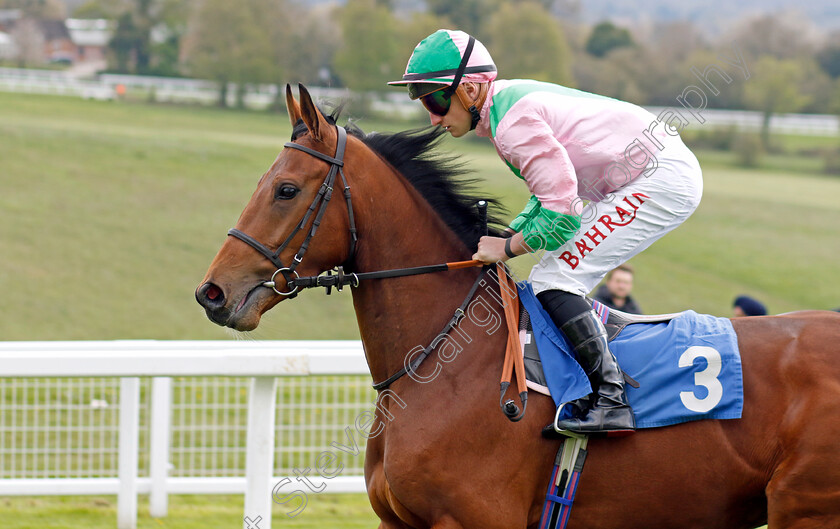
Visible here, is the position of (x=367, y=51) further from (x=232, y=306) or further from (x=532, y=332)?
(x=232, y=306)

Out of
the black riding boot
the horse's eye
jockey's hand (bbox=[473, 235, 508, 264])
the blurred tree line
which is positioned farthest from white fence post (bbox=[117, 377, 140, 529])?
the blurred tree line

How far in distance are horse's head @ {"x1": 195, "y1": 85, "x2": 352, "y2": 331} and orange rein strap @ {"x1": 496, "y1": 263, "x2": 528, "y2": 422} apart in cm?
54

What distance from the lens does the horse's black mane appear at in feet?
9.36

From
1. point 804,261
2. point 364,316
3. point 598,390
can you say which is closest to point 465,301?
point 364,316

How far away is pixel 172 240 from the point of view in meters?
16.4

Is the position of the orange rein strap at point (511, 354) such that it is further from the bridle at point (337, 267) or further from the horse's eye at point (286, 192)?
the horse's eye at point (286, 192)

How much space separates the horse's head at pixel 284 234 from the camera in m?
2.54

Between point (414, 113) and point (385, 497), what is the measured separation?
2795 centimetres

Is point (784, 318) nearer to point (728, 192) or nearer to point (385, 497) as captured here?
point (385, 497)

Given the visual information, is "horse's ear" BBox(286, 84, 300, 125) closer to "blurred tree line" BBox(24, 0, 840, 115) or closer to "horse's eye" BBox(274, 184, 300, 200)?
"horse's eye" BBox(274, 184, 300, 200)

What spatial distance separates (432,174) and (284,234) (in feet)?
1.90

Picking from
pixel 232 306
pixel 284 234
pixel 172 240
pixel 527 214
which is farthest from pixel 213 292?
pixel 172 240

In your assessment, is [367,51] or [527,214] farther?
[367,51]

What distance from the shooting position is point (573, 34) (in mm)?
52625
